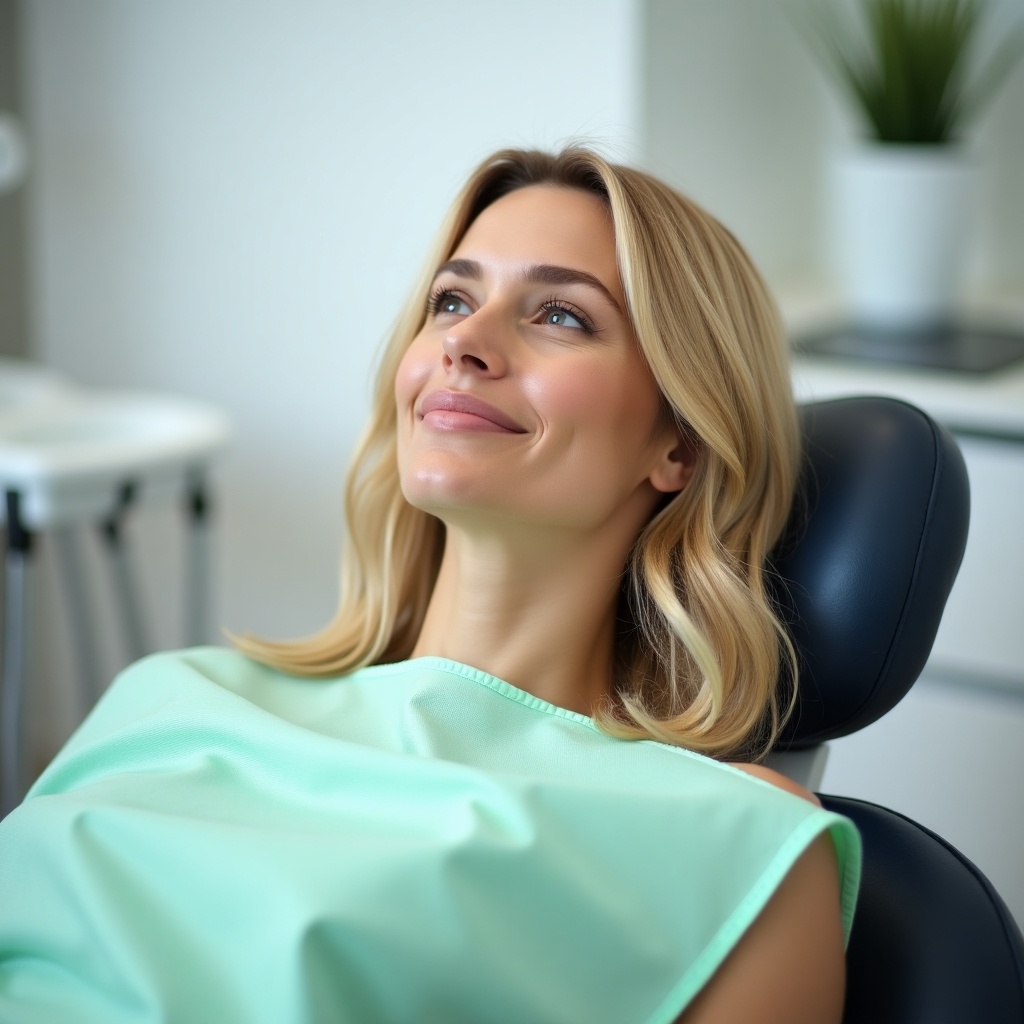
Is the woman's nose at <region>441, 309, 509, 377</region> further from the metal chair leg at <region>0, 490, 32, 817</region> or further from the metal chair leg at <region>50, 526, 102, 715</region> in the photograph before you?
the metal chair leg at <region>50, 526, 102, 715</region>

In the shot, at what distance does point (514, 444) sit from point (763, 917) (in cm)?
41

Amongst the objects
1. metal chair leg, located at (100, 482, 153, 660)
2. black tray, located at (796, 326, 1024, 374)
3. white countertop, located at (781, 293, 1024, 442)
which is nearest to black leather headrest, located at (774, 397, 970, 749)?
white countertop, located at (781, 293, 1024, 442)

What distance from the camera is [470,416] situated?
3.77 feet

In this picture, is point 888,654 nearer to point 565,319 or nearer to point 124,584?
point 565,319

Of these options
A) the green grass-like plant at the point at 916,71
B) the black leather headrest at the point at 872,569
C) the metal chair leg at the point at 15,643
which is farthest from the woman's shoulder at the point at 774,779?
the green grass-like plant at the point at 916,71

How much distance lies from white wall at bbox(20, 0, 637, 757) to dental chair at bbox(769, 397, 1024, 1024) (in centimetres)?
107

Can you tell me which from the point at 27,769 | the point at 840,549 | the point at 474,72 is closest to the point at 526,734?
the point at 840,549

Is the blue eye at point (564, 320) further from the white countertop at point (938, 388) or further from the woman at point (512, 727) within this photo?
the white countertop at point (938, 388)

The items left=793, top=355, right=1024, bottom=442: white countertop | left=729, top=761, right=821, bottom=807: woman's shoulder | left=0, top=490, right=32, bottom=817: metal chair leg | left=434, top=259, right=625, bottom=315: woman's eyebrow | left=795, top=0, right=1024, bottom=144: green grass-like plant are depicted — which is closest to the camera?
left=729, top=761, right=821, bottom=807: woman's shoulder

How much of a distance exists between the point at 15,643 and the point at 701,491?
1.17 meters

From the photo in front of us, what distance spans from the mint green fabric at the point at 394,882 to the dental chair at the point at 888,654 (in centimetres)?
7

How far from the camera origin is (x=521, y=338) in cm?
120

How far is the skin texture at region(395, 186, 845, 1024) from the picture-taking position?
1151mm

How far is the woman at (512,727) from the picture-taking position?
97 centimetres
